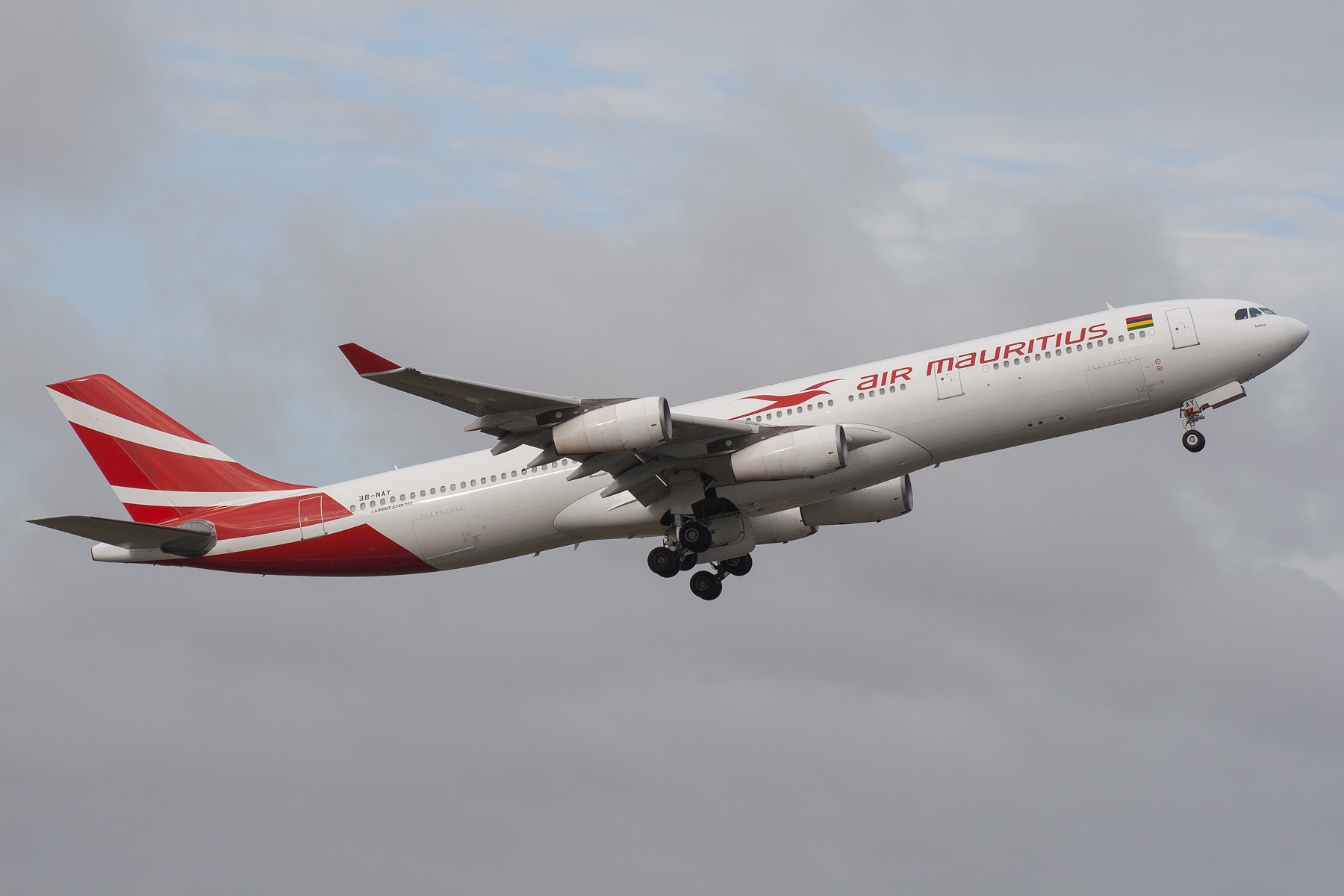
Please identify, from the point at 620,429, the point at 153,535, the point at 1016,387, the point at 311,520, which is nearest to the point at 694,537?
the point at 620,429

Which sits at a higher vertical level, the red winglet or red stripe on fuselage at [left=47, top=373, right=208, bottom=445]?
red stripe on fuselage at [left=47, top=373, right=208, bottom=445]

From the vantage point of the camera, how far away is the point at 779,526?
44344 millimetres

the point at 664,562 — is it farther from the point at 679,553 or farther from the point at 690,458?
the point at 690,458

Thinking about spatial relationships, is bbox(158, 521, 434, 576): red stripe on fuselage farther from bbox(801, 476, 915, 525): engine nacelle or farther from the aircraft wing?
bbox(801, 476, 915, 525): engine nacelle

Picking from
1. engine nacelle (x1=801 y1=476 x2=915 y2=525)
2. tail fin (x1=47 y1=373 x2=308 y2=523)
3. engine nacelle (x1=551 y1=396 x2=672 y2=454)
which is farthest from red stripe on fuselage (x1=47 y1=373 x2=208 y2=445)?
engine nacelle (x1=801 y1=476 x2=915 y2=525)

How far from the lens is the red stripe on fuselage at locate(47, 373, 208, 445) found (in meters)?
45.9

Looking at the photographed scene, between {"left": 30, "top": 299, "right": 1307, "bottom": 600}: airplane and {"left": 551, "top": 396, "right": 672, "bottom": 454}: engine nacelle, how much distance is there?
0.05 meters

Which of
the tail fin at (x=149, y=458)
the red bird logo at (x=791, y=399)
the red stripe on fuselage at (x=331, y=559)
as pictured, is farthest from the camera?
the tail fin at (x=149, y=458)

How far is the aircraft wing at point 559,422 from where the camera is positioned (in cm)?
3412

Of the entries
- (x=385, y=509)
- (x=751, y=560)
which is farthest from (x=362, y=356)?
(x=751, y=560)

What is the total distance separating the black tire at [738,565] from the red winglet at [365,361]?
16.1m

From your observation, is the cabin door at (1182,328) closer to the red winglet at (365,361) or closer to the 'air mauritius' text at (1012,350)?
the 'air mauritius' text at (1012,350)

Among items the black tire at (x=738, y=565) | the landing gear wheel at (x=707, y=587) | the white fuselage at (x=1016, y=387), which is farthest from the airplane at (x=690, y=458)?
the landing gear wheel at (x=707, y=587)

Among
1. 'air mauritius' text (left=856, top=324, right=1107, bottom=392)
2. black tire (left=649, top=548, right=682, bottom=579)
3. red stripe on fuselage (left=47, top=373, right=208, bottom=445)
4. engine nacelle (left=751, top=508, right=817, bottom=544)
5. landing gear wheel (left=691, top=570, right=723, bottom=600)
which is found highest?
red stripe on fuselage (left=47, top=373, right=208, bottom=445)
